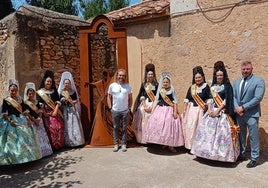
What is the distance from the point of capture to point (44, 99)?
5.67m

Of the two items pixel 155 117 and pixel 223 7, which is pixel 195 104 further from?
pixel 223 7

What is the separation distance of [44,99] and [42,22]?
276 centimetres

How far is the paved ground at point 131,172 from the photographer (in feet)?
14.1

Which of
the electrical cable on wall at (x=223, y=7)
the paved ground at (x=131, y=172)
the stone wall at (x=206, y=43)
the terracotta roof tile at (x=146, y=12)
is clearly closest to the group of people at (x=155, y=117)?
the paved ground at (x=131, y=172)

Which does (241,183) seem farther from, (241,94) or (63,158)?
(63,158)

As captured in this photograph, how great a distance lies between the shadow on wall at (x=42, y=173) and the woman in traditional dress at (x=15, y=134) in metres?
0.20

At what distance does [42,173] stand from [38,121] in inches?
37.0

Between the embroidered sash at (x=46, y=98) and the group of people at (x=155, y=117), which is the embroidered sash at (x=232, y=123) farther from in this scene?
the embroidered sash at (x=46, y=98)

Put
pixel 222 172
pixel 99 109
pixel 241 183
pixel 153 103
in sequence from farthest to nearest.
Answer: pixel 99 109 → pixel 153 103 → pixel 222 172 → pixel 241 183

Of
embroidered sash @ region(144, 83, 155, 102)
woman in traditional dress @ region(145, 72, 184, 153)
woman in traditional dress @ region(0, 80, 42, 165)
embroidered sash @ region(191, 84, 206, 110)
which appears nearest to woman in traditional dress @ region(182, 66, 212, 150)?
embroidered sash @ region(191, 84, 206, 110)

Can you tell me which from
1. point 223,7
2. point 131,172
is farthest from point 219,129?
point 223,7

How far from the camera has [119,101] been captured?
5.72 m

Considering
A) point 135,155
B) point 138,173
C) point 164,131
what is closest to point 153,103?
point 164,131

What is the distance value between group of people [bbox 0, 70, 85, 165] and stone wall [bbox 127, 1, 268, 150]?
2.21 m
